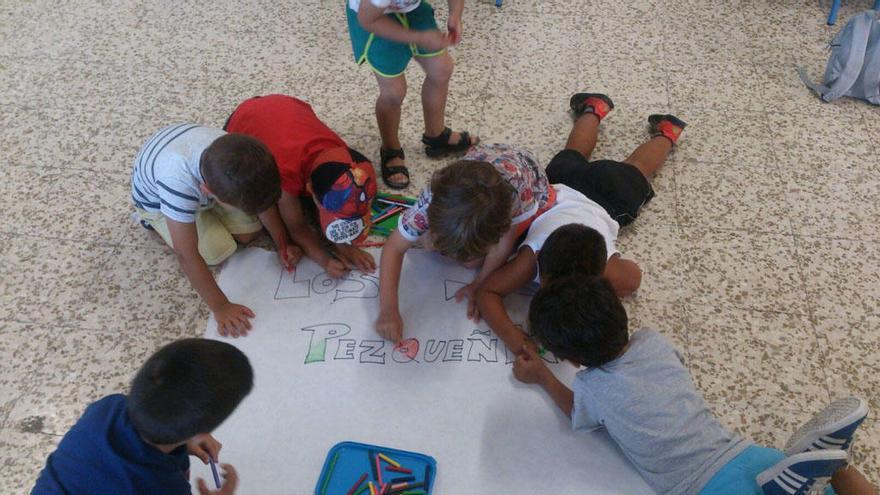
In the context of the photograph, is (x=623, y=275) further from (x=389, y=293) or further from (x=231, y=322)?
(x=231, y=322)

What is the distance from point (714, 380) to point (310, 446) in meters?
0.71

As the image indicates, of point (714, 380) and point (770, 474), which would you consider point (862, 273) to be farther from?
point (770, 474)

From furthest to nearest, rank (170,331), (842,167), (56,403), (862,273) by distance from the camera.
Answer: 1. (842,167)
2. (862,273)
3. (170,331)
4. (56,403)

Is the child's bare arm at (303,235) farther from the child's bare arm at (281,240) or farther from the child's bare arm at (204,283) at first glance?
the child's bare arm at (204,283)

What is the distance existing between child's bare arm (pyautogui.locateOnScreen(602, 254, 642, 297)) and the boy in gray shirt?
9.7 inches

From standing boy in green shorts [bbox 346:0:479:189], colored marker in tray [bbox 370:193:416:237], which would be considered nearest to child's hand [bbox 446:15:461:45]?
standing boy in green shorts [bbox 346:0:479:189]

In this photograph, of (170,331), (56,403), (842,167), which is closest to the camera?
(56,403)

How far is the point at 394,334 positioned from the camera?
3.63ft

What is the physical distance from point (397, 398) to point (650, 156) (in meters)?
0.82

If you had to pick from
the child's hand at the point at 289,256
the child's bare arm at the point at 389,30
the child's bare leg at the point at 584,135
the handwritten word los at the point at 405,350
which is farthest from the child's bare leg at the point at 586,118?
the child's hand at the point at 289,256

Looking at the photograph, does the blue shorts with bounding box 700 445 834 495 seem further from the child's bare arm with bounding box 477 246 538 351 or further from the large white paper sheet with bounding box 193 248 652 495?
the child's bare arm with bounding box 477 246 538 351

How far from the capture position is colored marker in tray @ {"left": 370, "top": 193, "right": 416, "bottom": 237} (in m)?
1.30

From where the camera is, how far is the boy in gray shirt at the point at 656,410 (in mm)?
857

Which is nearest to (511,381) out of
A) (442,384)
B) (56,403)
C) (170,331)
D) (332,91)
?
(442,384)
